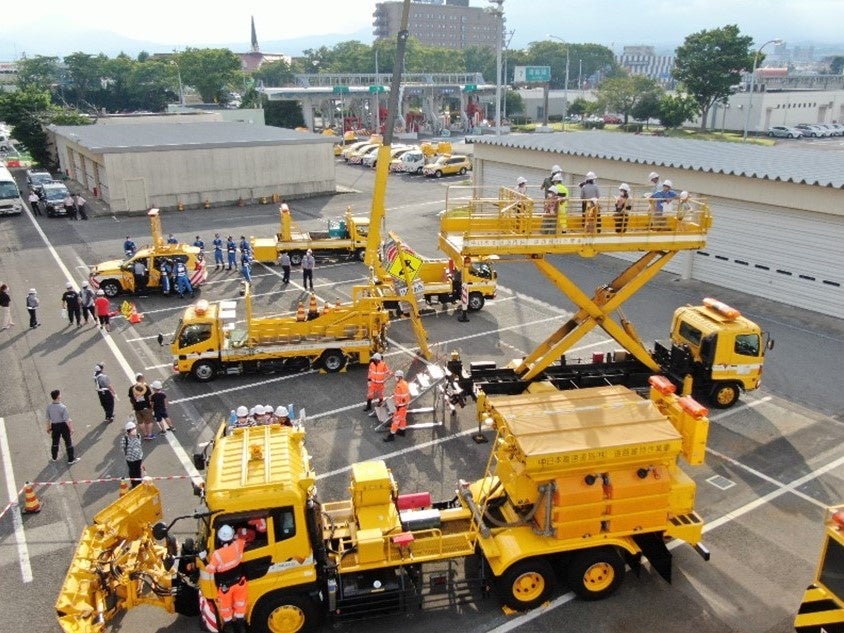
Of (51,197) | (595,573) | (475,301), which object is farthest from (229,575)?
(51,197)

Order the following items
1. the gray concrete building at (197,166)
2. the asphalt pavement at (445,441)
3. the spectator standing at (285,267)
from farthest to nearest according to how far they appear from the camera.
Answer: the gray concrete building at (197,166), the spectator standing at (285,267), the asphalt pavement at (445,441)

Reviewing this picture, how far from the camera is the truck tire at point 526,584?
9219 millimetres

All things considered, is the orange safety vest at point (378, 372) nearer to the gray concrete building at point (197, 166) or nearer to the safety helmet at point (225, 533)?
the safety helmet at point (225, 533)

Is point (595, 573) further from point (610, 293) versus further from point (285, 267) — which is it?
point (285, 267)

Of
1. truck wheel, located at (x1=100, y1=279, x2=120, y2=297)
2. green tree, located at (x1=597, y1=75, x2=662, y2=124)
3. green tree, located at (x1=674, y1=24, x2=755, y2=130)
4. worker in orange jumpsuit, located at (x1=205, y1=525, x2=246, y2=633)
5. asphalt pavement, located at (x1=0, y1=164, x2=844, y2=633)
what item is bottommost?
asphalt pavement, located at (x1=0, y1=164, x2=844, y2=633)

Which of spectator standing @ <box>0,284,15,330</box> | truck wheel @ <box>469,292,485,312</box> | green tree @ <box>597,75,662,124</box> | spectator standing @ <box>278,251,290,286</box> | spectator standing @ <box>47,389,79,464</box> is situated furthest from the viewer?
green tree @ <box>597,75,662,124</box>

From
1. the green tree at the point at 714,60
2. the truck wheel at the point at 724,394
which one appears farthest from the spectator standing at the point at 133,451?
the green tree at the point at 714,60

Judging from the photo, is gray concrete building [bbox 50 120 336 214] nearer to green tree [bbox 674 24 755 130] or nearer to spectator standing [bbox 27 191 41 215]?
spectator standing [bbox 27 191 41 215]

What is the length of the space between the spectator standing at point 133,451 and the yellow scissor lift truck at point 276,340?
492 cm

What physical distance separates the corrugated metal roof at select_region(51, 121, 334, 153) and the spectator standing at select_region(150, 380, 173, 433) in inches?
998

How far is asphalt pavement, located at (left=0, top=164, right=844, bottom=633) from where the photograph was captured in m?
9.60

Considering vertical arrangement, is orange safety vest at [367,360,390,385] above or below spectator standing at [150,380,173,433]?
above

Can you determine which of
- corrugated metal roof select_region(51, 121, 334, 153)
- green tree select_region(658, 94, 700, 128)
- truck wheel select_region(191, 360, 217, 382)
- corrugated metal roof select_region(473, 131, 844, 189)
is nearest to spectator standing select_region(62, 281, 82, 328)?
truck wheel select_region(191, 360, 217, 382)

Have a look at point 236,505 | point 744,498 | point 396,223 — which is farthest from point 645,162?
point 236,505
